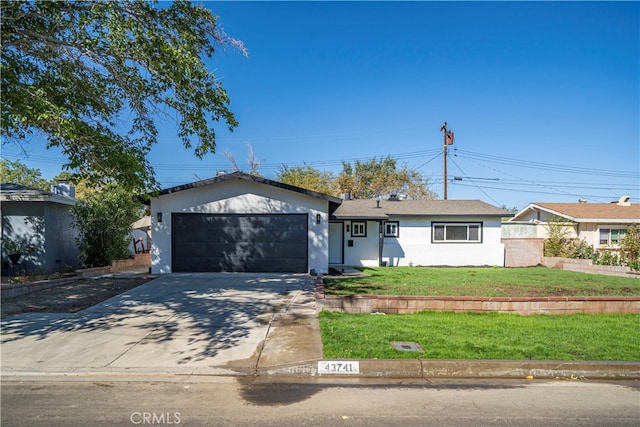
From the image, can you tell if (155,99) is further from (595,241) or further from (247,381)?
(595,241)

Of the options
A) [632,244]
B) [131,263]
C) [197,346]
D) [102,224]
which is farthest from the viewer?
[632,244]

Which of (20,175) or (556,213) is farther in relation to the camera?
(20,175)

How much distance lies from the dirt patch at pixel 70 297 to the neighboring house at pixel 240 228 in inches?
85.5

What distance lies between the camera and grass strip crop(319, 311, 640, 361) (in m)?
5.46

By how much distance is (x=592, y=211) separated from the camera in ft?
75.3

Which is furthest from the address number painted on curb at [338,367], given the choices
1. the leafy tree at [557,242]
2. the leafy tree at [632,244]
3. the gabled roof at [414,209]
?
the leafy tree at [632,244]

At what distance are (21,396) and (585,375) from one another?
695cm

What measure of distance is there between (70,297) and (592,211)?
86.1 ft

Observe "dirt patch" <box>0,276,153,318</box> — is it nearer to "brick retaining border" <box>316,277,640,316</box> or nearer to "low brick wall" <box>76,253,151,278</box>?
"low brick wall" <box>76,253,151,278</box>

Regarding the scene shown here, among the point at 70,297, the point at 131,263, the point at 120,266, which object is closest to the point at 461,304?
the point at 70,297

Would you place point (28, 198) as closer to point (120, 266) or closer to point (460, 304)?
point (120, 266)

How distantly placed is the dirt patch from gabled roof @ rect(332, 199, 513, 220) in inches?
373

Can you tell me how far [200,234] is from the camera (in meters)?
14.1

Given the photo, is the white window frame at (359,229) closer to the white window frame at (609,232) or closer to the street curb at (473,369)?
the street curb at (473,369)
